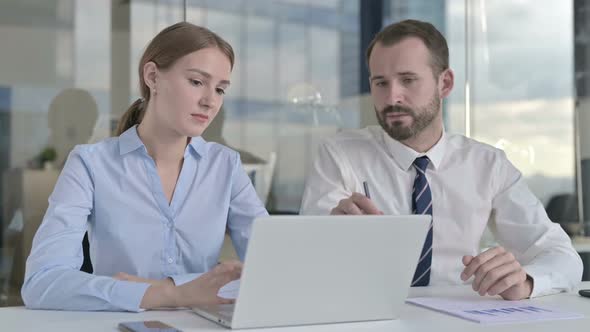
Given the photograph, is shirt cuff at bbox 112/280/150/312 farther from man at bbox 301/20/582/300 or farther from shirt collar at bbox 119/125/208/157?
man at bbox 301/20/582/300

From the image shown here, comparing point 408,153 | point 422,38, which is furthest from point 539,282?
point 422,38

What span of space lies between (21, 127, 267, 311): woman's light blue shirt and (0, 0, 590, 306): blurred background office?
1968 mm

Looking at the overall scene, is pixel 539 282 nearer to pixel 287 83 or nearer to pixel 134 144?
pixel 134 144

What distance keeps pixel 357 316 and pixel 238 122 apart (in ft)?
9.59

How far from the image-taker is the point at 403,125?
2.43 metres

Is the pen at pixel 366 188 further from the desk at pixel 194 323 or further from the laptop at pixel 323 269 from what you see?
the laptop at pixel 323 269

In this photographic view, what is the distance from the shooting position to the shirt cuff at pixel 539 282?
1.86 m

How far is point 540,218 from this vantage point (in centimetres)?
238

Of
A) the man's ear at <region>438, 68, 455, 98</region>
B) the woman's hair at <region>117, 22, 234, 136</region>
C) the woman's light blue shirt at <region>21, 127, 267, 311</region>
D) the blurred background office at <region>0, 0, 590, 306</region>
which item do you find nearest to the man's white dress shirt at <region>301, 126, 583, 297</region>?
the man's ear at <region>438, 68, 455, 98</region>

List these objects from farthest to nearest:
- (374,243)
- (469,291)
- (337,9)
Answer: (337,9)
(469,291)
(374,243)

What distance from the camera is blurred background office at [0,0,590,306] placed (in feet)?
12.8

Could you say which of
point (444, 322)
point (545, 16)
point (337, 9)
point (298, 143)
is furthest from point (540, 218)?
point (545, 16)

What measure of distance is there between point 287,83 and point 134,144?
242 centimetres

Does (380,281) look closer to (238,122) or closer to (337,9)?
(238,122)
